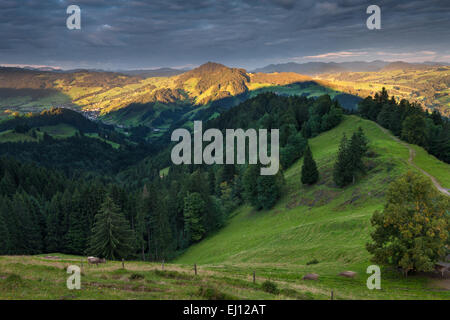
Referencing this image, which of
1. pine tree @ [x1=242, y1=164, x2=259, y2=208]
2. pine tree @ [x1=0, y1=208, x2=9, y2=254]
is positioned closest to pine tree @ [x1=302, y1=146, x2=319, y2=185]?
pine tree @ [x1=242, y1=164, x2=259, y2=208]

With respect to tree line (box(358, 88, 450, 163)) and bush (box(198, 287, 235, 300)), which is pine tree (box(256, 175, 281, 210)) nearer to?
tree line (box(358, 88, 450, 163))

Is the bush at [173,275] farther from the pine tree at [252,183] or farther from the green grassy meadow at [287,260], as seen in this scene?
the pine tree at [252,183]

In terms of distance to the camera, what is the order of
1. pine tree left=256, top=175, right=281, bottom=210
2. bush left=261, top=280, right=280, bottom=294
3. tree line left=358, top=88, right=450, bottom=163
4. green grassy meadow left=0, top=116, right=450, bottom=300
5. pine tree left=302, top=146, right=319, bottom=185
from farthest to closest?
tree line left=358, top=88, right=450, bottom=163, pine tree left=256, top=175, right=281, bottom=210, pine tree left=302, top=146, right=319, bottom=185, bush left=261, top=280, right=280, bottom=294, green grassy meadow left=0, top=116, right=450, bottom=300

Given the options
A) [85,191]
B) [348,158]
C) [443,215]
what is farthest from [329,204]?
[85,191]

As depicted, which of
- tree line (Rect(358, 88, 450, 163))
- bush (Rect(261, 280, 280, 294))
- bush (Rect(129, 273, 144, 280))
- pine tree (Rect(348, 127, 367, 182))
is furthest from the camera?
tree line (Rect(358, 88, 450, 163))

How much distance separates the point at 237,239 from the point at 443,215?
4566 cm

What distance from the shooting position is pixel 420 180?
2961 cm

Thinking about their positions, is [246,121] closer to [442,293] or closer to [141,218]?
[141,218]

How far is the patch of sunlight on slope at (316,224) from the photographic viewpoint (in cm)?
4453

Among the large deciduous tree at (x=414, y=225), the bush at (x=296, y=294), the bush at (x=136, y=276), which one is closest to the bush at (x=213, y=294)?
the bush at (x=296, y=294)

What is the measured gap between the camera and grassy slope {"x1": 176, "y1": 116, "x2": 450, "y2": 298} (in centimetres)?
3223

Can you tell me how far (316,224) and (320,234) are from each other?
4046 mm

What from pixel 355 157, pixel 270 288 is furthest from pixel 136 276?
pixel 355 157
